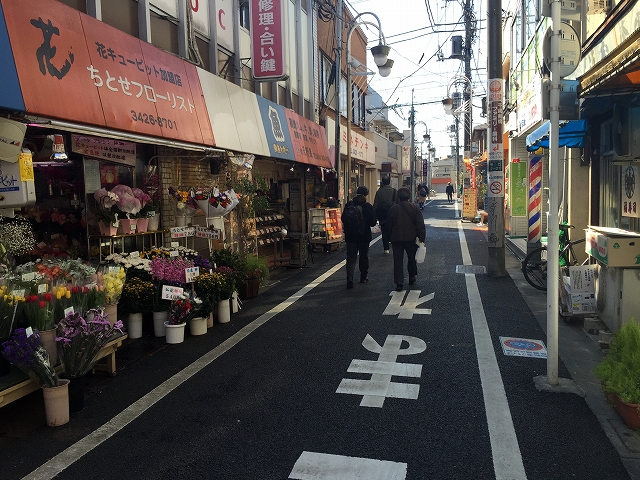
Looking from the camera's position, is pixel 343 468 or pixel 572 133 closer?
pixel 343 468

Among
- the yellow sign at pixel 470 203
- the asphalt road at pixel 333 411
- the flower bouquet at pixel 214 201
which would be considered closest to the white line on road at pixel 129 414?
the asphalt road at pixel 333 411

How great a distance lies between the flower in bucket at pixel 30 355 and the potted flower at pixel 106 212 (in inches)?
131

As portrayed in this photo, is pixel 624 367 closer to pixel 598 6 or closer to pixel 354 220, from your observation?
pixel 354 220

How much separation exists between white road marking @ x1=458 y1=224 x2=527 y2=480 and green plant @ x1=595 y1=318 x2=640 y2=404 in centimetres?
90

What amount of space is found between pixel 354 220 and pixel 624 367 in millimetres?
6439

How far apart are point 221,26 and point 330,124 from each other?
8402 mm

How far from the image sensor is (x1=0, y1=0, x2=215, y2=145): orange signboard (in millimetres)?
5465

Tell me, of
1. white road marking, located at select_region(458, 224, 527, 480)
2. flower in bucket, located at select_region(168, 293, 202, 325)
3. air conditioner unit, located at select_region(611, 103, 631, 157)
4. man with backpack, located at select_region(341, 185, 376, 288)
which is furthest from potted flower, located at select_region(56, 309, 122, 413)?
air conditioner unit, located at select_region(611, 103, 631, 157)

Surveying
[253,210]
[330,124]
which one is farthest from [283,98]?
[253,210]

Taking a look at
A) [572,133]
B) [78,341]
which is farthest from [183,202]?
[572,133]

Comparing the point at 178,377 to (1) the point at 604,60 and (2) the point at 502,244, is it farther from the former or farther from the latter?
(2) the point at 502,244

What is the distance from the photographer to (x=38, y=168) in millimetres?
7988

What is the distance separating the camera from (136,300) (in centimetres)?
694

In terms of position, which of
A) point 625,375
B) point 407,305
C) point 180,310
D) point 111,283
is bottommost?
point 407,305
